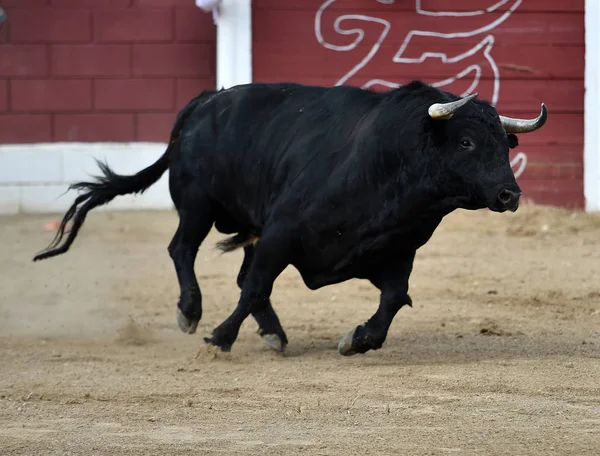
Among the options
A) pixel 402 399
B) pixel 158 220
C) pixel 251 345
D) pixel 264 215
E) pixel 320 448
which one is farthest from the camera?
pixel 158 220

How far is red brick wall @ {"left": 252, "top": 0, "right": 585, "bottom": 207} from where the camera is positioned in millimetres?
11273

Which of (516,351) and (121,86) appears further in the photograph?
(121,86)

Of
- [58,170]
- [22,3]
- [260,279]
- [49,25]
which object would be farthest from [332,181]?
[22,3]

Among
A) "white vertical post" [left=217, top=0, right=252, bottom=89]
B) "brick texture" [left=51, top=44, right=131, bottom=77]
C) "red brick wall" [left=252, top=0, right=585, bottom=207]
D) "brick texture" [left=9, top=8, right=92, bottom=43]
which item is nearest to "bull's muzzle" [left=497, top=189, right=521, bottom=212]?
"white vertical post" [left=217, top=0, right=252, bottom=89]

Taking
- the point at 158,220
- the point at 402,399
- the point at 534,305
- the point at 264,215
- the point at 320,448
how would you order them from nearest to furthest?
the point at 320,448 → the point at 402,399 → the point at 264,215 → the point at 534,305 → the point at 158,220

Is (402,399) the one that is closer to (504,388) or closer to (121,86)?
(504,388)

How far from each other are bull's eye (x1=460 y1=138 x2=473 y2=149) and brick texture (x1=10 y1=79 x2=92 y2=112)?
6.50 m

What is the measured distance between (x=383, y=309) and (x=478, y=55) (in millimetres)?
6023

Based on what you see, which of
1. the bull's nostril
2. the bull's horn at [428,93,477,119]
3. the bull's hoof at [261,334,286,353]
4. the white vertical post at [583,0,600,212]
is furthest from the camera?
the white vertical post at [583,0,600,212]

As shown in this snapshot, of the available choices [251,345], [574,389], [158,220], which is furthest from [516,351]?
[158,220]

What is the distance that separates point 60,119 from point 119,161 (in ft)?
2.15

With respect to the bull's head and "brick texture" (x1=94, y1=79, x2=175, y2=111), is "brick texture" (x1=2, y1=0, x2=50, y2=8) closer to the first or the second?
"brick texture" (x1=94, y1=79, x2=175, y2=111)

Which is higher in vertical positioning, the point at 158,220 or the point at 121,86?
the point at 121,86

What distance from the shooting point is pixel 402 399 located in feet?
16.6
